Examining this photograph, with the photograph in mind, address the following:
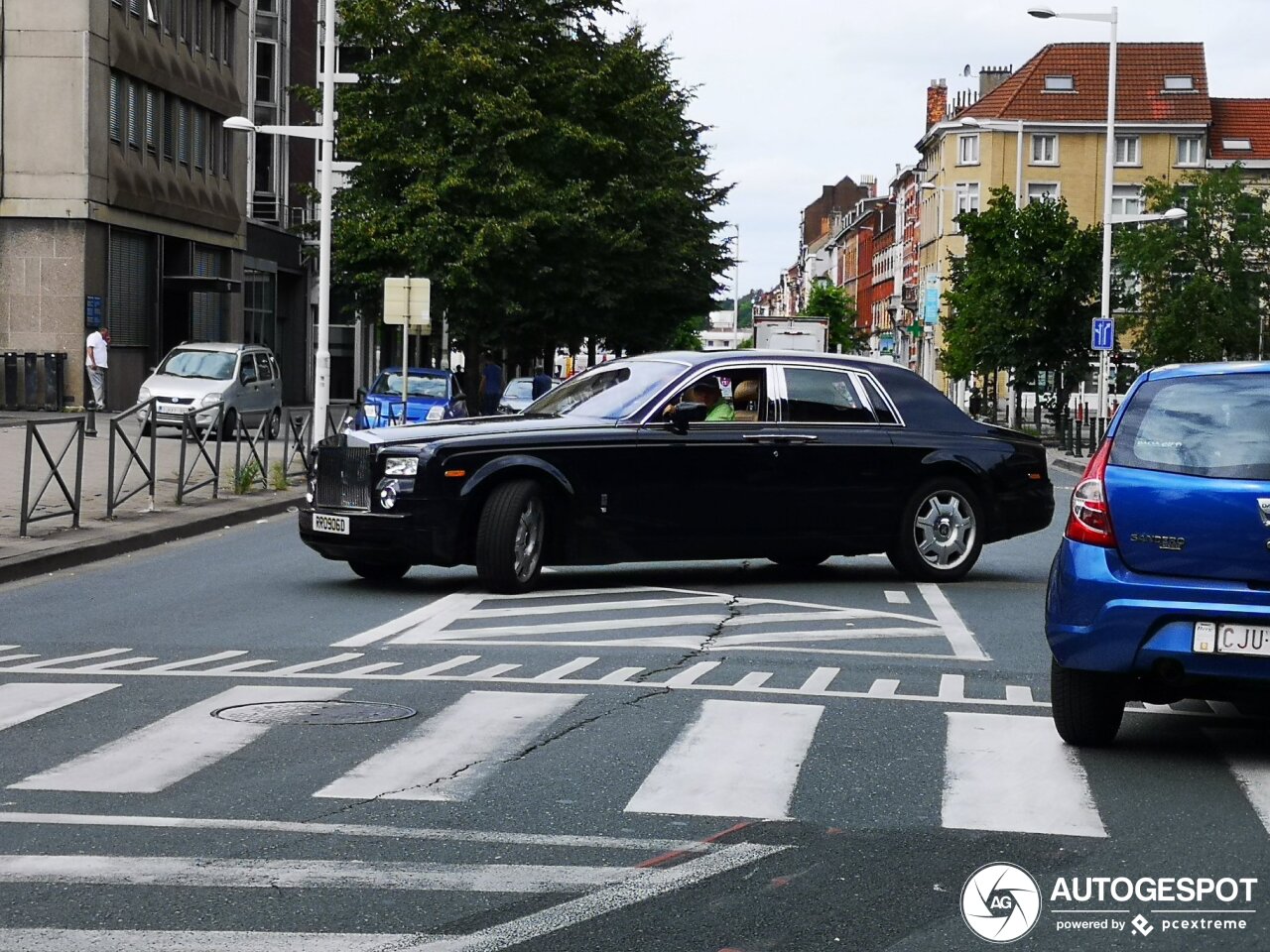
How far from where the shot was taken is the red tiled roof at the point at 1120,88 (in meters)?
108

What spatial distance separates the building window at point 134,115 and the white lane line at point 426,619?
35635 millimetres

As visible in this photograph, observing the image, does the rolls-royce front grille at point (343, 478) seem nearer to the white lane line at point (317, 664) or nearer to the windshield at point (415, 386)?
the white lane line at point (317, 664)

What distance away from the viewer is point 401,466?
13.5 m

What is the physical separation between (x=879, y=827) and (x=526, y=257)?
41399 millimetres

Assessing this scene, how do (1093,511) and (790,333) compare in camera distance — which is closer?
(1093,511)

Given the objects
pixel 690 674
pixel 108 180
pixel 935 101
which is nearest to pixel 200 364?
pixel 108 180

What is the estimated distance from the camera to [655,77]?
53.4 metres

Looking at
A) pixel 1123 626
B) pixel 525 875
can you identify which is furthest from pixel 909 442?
pixel 525 875

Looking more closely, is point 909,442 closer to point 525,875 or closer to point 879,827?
point 879,827

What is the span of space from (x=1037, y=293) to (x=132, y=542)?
41.4 m

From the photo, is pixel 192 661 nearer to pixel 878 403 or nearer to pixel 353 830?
pixel 353 830

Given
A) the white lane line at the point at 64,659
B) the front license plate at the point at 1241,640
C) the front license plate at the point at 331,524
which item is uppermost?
the front license plate at the point at 1241,640

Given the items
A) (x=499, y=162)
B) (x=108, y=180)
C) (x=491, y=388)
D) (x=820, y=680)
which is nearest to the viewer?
(x=820, y=680)

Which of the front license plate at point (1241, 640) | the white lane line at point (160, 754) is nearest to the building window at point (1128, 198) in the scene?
the front license plate at point (1241, 640)
